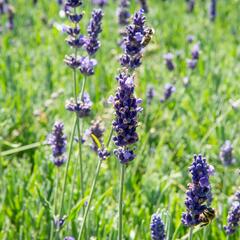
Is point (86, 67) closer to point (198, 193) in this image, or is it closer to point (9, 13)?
point (198, 193)

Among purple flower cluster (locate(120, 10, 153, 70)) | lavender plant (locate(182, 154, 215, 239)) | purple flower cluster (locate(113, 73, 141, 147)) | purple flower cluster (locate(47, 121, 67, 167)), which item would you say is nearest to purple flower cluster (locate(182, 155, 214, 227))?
lavender plant (locate(182, 154, 215, 239))

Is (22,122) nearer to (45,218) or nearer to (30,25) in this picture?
(45,218)

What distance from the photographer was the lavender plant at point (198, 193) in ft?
7.41

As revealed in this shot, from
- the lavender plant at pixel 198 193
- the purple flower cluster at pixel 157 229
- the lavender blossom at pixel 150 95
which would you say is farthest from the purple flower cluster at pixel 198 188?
the lavender blossom at pixel 150 95

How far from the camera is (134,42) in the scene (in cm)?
257

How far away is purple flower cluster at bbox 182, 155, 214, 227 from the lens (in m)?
2.26

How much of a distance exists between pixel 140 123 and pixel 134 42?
0.45 meters

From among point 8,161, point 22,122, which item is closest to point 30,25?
point 22,122

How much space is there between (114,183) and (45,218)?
0.74 metres

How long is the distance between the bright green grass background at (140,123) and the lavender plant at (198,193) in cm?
31

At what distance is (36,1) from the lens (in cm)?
830

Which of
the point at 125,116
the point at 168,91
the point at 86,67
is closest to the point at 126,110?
the point at 125,116

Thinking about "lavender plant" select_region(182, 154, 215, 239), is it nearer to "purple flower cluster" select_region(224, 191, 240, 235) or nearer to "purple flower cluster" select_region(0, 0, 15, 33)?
"purple flower cluster" select_region(224, 191, 240, 235)

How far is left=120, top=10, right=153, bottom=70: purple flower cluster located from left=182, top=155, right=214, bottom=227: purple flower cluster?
57cm
